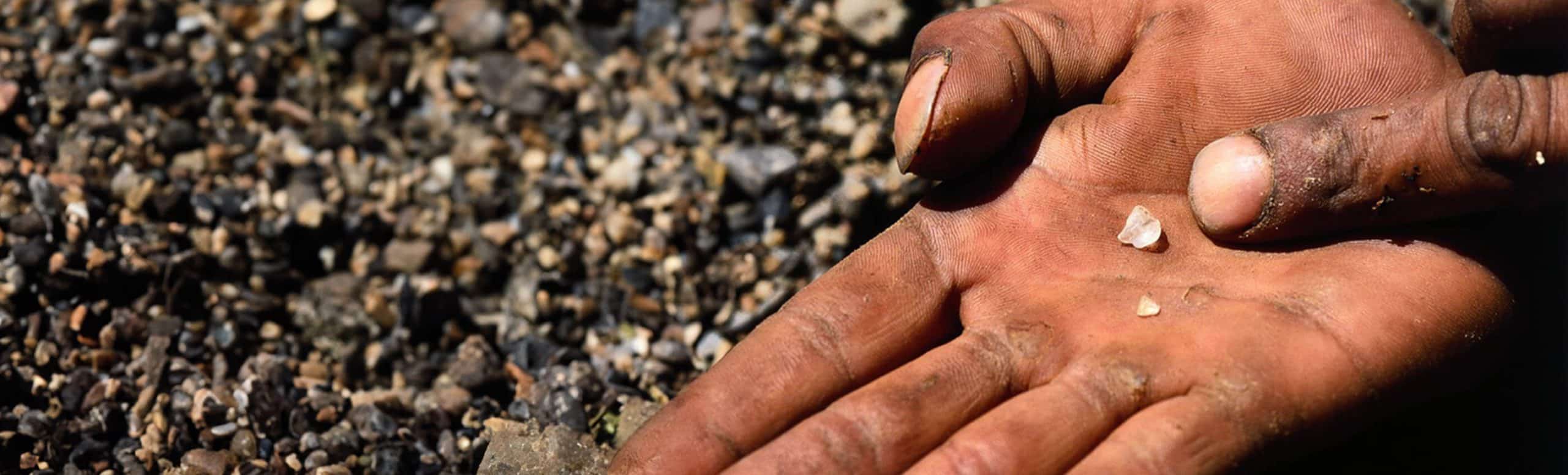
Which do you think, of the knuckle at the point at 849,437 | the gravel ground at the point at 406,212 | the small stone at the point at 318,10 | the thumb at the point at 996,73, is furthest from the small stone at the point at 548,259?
the knuckle at the point at 849,437

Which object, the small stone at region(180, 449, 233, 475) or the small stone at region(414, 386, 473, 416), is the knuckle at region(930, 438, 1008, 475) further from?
the small stone at region(180, 449, 233, 475)

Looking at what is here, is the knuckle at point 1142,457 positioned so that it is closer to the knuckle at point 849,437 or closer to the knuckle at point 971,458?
the knuckle at point 971,458

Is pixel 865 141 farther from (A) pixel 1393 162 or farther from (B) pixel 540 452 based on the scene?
(A) pixel 1393 162

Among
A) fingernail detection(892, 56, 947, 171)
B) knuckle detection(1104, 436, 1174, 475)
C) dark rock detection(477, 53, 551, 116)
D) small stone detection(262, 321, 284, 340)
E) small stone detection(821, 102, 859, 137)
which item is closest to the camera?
knuckle detection(1104, 436, 1174, 475)

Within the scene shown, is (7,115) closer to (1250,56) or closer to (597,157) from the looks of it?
(597,157)

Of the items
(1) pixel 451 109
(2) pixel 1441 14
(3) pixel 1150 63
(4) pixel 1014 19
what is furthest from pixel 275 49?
(2) pixel 1441 14

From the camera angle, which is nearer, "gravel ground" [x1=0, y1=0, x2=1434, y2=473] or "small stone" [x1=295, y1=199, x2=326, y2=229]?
"gravel ground" [x1=0, y1=0, x2=1434, y2=473]

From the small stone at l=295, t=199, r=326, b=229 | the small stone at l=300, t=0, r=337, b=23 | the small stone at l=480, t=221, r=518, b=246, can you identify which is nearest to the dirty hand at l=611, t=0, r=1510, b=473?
the small stone at l=480, t=221, r=518, b=246
